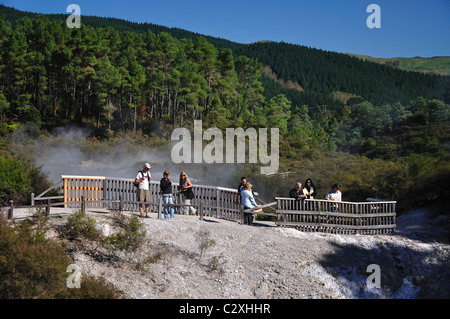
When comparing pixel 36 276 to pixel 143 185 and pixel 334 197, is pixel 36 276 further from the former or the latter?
pixel 334 197

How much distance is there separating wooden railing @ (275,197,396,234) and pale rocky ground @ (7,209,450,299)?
481 millimetres

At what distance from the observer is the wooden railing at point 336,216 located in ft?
53.6

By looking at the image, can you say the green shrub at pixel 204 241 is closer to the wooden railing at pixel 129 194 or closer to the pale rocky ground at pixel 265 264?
the pale rocky ground at pixel 265 264

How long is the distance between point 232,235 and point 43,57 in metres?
33.1

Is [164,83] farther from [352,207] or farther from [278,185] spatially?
[352,207]

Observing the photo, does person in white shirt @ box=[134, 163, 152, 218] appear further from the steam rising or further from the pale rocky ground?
the steam rising

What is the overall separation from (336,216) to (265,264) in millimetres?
4293

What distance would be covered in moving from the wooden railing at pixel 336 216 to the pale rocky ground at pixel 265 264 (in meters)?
0.48

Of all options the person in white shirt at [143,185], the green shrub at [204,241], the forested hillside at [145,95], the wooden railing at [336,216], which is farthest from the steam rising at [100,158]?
the green shrub at [204,241]

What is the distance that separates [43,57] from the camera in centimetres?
4209

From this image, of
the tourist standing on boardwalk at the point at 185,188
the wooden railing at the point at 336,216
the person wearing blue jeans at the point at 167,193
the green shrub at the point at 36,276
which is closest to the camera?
the green shrub at the point at 36,276

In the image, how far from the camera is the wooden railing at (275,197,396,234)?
53.6ft

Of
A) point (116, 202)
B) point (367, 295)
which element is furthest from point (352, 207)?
point (116, 202)

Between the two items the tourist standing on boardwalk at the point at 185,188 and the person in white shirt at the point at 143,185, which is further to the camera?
the tourist standing on boardwalk at the point at 185,188
